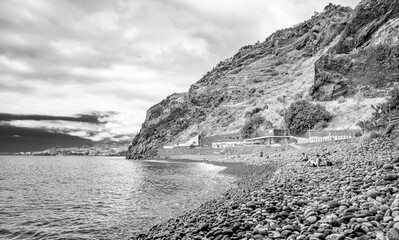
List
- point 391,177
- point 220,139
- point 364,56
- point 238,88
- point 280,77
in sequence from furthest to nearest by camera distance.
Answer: point 280,77, point 238,88, point 220,139, point 364,56, point 391,177

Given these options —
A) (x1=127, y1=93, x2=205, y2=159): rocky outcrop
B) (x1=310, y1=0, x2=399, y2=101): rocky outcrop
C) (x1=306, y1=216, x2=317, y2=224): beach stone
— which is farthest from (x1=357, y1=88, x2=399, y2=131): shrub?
(x1=127, y1=93, x2=205, y2=159): rocky outcrop

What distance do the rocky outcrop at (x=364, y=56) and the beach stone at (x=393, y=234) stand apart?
73858mm

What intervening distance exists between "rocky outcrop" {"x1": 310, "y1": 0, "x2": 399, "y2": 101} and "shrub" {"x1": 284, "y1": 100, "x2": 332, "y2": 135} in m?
7.93

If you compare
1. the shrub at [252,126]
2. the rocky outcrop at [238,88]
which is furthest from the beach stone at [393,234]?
the rocky outcrop at [238,88]

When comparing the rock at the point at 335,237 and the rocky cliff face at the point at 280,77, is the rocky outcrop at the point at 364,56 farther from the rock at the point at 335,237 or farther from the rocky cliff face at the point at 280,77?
the rock at the point at 335,237

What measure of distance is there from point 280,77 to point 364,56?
2947 inches

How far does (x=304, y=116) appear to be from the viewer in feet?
229

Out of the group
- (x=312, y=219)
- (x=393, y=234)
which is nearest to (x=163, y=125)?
(x=312, y=219)

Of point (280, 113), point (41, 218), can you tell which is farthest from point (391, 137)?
point (280, 113)

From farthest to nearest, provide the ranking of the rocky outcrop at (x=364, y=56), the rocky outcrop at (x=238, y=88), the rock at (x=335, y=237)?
the rocky outcrop at (x=238, y=88)
the rocky outcrop at (x=364, y=56)
the rock at (x=335, y=237)

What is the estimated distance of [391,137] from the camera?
769 inches

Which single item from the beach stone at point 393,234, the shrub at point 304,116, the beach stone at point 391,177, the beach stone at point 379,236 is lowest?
the beach stone at point 379,236

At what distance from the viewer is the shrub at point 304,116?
216 ft

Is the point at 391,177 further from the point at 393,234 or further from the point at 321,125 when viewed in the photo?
the point at 321,125
